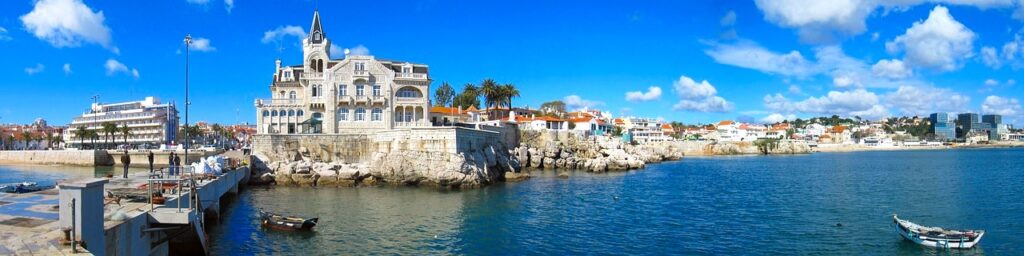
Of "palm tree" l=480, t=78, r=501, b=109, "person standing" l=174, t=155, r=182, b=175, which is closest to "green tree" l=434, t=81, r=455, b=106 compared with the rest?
"palm tree" l=480, t=78, r=501, b=109

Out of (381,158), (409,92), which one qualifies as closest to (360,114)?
(409,92)

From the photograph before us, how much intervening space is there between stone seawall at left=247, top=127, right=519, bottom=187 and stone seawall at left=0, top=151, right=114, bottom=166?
1555 inches

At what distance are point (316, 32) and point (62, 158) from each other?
43.5 meters

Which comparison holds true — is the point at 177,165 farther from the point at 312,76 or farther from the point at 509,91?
the point at 509,91

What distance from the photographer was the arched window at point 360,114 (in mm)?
66188

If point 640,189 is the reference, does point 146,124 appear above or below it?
above

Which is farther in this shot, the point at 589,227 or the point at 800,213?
the point at 800,213

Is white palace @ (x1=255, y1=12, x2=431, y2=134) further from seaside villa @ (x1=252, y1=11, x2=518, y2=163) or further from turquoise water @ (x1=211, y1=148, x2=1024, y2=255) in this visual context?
turquoise water @ (x1=211, y1=148, x2=1024, y2=255)

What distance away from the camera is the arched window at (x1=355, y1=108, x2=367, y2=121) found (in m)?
66.2

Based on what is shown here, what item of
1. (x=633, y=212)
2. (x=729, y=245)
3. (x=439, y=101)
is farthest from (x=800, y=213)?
(x=439, y=101)

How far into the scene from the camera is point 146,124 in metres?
125

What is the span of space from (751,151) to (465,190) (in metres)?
125

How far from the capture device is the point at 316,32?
222 ft

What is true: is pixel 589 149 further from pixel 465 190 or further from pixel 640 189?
pixel 465 190
